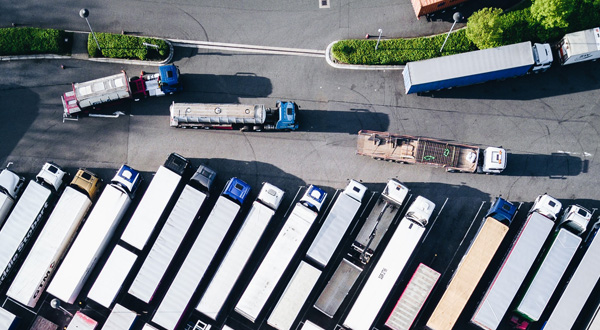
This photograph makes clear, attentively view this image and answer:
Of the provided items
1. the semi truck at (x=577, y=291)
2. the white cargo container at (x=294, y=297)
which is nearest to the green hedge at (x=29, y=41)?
the white cargo container at (x=294, y=297)

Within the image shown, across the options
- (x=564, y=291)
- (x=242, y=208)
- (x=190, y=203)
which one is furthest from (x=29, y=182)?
(x=564, y=291)

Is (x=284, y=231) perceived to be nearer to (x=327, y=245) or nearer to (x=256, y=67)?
(x=327, y=245)

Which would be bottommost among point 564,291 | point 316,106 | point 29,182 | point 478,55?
point 29,182

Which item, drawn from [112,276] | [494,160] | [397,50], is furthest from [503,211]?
[112,276]

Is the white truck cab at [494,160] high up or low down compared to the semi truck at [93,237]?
up

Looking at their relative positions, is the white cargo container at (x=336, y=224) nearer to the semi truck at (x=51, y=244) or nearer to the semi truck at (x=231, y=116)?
the semi truck at (x=231, y=116)

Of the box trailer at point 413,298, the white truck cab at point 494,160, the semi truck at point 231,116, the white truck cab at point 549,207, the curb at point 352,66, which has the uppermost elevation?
the curb at point 352,66
